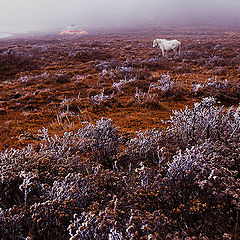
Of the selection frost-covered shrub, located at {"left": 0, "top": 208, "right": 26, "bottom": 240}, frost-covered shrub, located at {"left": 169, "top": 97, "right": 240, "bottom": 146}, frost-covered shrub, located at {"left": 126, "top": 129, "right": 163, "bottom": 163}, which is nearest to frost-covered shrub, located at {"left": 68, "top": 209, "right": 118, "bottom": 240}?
frost-covered shrub, located at {"left": 0, "top": 208, "right": 26, "bottom": 240}

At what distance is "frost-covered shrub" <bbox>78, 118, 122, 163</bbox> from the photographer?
2.83 metres

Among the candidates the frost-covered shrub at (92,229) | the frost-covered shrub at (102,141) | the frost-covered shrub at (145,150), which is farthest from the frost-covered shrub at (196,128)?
the frost-covered shrub at (92,229)

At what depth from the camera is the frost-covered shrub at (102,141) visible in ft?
9.28

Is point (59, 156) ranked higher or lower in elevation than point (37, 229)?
higher

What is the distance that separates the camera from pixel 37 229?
5.63 ft

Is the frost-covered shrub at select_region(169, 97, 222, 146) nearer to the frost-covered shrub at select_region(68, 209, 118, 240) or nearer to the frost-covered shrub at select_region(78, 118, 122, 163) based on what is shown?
the frost-covered shrub at select_region(78, 118, 122, 163)

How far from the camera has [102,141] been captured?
9.32ft

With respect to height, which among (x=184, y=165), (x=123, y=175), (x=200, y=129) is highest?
(x=184, y=165)

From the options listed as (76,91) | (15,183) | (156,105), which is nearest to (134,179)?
(15,183)

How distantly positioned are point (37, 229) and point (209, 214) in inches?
68.4

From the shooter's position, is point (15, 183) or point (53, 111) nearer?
point (15, 183)

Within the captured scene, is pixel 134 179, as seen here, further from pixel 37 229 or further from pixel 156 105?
pixel 156 105

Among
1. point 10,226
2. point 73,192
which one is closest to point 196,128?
point 73,192

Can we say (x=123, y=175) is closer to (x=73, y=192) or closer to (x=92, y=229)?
(x=73, y=192)
